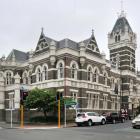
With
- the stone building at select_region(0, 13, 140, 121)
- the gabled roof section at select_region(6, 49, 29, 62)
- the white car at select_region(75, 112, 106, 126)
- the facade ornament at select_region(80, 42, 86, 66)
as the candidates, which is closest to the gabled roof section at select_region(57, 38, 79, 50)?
the stone building at select_region(0, 13, 140, 121)

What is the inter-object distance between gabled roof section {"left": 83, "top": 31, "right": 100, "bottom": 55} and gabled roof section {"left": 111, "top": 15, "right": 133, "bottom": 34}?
17465mm

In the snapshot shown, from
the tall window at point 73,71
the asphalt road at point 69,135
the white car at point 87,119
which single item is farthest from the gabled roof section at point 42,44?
the asphalt road at point 69,135

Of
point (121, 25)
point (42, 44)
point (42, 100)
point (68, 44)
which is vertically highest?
point (121, 25)

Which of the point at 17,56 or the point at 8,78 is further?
the point at 17,56

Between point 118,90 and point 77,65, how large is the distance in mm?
17845

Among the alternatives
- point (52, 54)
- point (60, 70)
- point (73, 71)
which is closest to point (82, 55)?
point (73, 71)

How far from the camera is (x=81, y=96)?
44938mm

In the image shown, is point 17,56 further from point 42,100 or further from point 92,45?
point 42,100

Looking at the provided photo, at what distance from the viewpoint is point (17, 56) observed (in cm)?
5734

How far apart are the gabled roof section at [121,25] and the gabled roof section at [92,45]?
688 inches

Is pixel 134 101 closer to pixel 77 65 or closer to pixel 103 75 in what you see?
pixel 103 75

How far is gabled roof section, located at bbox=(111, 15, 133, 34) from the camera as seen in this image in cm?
6531

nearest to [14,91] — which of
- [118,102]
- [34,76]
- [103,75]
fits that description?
[34,76]

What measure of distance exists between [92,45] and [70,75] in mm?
7437
